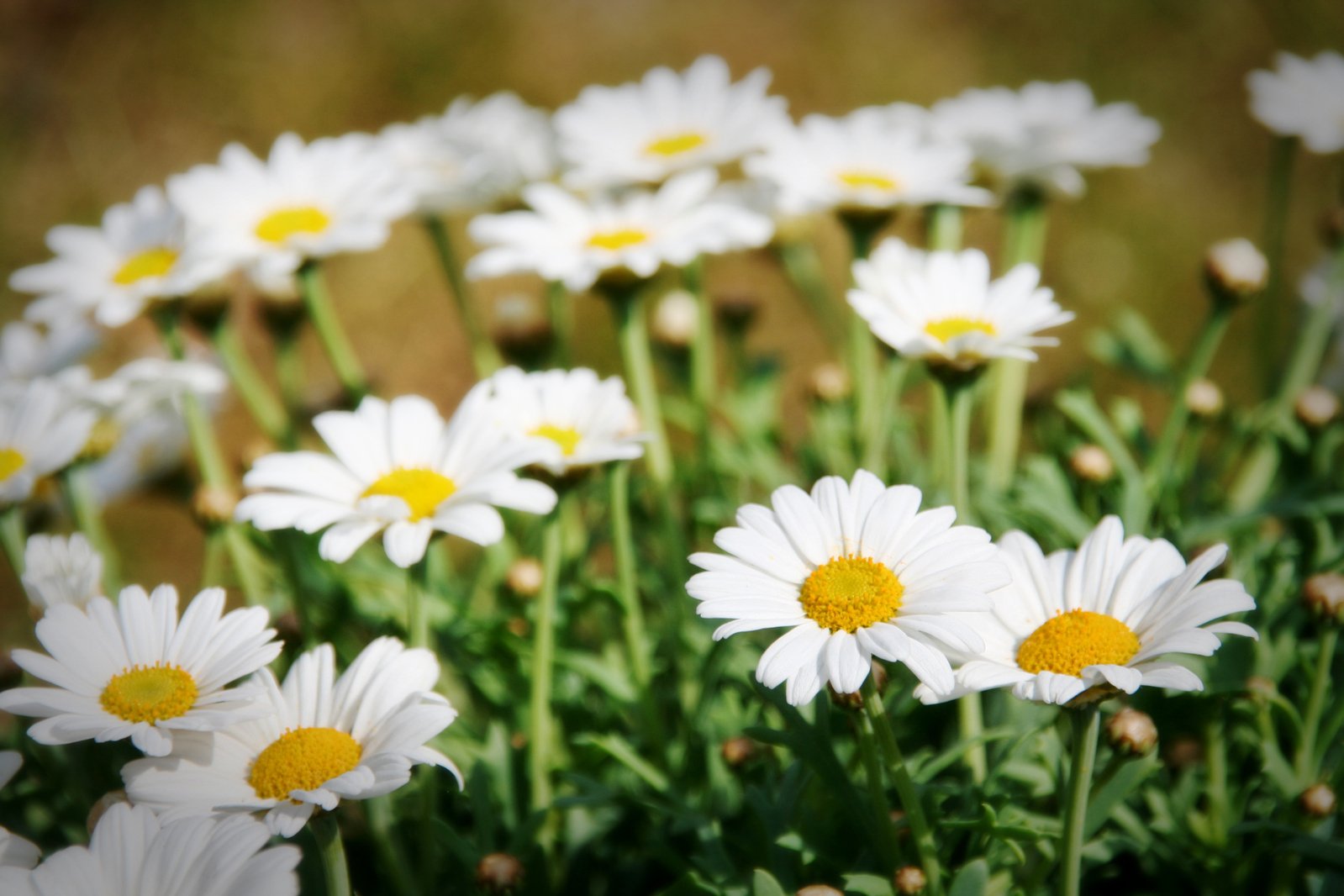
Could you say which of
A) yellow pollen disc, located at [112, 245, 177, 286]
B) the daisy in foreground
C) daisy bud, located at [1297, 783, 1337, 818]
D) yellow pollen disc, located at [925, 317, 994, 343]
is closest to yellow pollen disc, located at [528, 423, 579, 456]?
the daisy in foreground

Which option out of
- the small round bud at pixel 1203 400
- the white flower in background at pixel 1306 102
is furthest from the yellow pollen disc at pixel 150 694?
the white flower in background at pixel 1306 102

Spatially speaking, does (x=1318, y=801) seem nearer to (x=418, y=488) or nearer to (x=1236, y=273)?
(x=1236, y=273)

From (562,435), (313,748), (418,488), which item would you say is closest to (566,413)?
(562,435)

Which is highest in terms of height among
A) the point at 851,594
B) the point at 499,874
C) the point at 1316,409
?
the point at 1316,409

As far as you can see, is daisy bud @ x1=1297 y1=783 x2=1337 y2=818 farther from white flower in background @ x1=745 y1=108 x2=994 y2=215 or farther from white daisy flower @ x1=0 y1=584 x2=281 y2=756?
white daisy flower @ x1=0 y1=584 x2=281 y2=756

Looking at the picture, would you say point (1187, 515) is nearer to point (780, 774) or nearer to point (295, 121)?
point (780, 774)

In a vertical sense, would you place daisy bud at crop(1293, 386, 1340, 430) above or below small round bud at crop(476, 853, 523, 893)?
above
